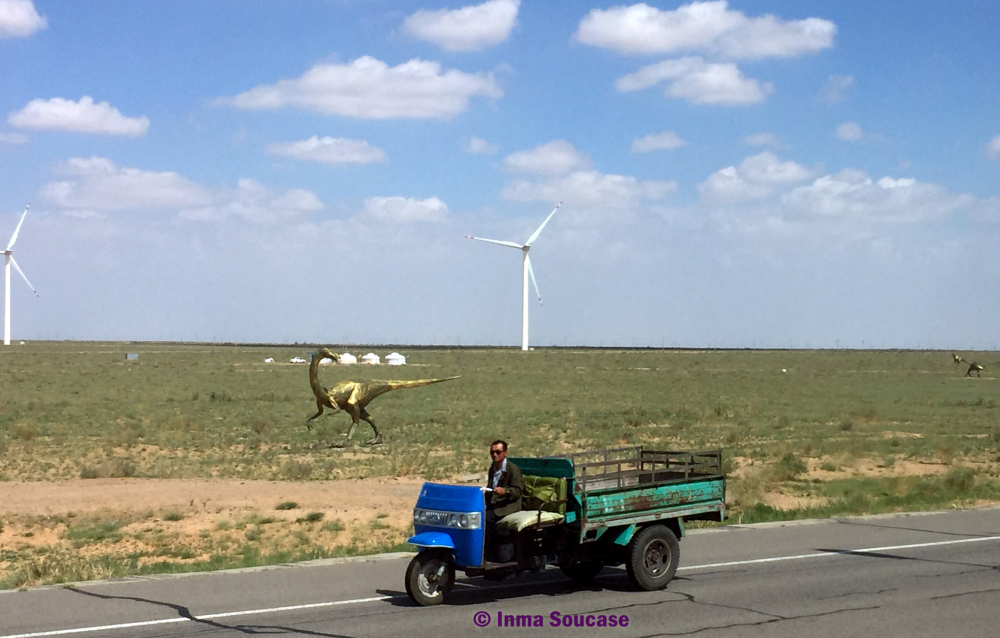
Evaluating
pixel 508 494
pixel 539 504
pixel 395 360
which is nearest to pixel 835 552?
pixel 539 504


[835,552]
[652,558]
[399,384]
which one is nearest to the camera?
[652,558]

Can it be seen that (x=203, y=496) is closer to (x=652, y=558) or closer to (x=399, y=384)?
(x=399, y=384)

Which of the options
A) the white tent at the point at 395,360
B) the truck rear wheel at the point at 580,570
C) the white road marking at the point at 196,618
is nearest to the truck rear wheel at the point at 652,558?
the truck rear wheel at the point at 580,570

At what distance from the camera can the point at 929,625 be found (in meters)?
10.4

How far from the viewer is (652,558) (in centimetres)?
1236

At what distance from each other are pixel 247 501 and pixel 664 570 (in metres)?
11.8

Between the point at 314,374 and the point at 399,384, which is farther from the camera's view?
the point at 399,384

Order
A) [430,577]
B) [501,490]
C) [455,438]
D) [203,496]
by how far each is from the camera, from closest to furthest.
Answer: [430,577], [501,490], [203,496], [455,438]

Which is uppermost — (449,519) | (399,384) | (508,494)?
(399,384)

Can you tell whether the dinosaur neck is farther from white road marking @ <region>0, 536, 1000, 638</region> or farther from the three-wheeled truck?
the three-wheeled truck

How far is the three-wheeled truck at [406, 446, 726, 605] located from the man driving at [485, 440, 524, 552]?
3.4 inches

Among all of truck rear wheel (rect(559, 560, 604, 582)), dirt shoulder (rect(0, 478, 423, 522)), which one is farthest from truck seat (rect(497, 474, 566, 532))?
dirt shoulder (rect(0, 478, 423, 522))

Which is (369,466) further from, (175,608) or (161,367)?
(161,367)

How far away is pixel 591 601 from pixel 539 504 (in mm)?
1097
